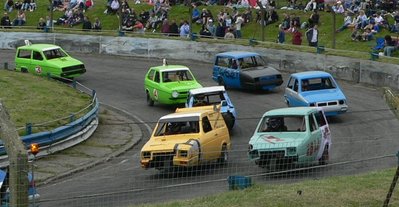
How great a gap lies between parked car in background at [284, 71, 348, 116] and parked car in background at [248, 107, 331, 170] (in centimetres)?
506

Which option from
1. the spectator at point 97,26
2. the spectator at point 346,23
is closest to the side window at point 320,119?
the spectator at point 346,23

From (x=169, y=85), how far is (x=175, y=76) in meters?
0.68

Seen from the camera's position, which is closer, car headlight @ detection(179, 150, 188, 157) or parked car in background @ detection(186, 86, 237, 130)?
car headlight @ detection(179, 150, 188, 157)

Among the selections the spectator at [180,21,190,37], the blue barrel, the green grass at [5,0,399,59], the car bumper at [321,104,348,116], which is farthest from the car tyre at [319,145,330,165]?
the spectator at [180,21,190,37]

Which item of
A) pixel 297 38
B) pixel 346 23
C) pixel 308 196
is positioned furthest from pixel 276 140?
pixel 346 23

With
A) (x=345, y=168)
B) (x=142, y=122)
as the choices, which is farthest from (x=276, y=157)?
(x=142, y=122)

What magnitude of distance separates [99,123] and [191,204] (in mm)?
14617

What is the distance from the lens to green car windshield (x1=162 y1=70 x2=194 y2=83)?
99.5ft

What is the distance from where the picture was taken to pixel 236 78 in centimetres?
3212

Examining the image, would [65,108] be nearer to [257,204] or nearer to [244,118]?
[244,118]

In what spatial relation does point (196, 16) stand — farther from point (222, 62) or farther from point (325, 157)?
point (325, 157)

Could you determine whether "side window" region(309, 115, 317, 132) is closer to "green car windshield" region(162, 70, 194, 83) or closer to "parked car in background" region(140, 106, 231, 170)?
"parked car in background" region(140, 106, 231, 170)

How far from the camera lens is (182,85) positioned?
29750 mm

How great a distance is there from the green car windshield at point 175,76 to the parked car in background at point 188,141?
7.38m
